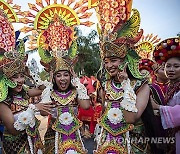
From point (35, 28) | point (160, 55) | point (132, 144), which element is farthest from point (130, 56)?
point (35, 28)

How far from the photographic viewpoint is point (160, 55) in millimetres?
3279

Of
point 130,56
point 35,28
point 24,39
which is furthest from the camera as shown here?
point 35,28

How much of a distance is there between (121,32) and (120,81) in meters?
0.52

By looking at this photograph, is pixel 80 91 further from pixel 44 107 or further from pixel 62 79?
pixel 44 107

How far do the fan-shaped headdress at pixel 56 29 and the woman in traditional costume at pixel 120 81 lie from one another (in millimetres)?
872

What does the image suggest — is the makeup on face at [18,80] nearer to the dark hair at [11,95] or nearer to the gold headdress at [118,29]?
the dark hair at [11,95]

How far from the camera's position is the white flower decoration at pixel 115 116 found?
3007mm

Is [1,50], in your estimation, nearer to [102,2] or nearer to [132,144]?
[102,2]

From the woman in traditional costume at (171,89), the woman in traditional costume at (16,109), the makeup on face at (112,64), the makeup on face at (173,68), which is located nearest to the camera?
the woman in traditional costume at (171,89)

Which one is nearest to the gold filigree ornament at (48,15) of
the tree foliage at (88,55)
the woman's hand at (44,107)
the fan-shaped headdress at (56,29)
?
the fan-shaped headdress at (56,29)

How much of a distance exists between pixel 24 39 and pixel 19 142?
4.48 ft

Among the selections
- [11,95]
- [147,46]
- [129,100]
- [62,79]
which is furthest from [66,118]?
[147,46]

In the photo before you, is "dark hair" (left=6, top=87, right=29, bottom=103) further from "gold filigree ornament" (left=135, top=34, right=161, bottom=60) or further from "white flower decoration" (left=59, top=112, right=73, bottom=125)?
"gold filigree ornament" (left=135, top=34, right=161, bottom=60)

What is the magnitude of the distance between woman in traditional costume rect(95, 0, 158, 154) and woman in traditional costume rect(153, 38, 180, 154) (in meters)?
0.15
